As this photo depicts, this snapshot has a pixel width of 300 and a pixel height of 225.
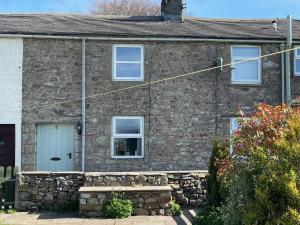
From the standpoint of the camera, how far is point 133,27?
18.9 meters

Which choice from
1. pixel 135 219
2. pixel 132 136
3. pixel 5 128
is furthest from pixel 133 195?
pixel 5 128

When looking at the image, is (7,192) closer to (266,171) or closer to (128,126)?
(128,126)

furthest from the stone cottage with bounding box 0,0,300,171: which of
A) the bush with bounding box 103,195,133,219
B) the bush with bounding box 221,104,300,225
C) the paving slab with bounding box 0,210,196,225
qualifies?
the bush with bounding box 221,104,300,225

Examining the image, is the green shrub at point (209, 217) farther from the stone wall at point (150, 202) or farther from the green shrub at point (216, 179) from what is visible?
the stone wall at point (150, 202)

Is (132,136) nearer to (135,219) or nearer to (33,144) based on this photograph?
(33,144)

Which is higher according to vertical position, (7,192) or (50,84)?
(50,84)

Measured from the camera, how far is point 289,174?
19.4ft

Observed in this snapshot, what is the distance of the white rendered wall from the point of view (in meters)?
17.3

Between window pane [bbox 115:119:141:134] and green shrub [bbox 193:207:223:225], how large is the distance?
317 inches

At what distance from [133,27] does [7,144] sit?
6.31 meters

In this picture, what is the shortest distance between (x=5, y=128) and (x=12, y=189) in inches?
202

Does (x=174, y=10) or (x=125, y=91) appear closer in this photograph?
(x=125, y=91)

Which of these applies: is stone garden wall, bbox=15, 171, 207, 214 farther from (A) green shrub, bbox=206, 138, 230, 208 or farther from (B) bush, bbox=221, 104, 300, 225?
(B) bush, bbox=221, 104, 300, 225

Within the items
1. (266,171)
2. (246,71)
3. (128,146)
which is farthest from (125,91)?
(266,171)
